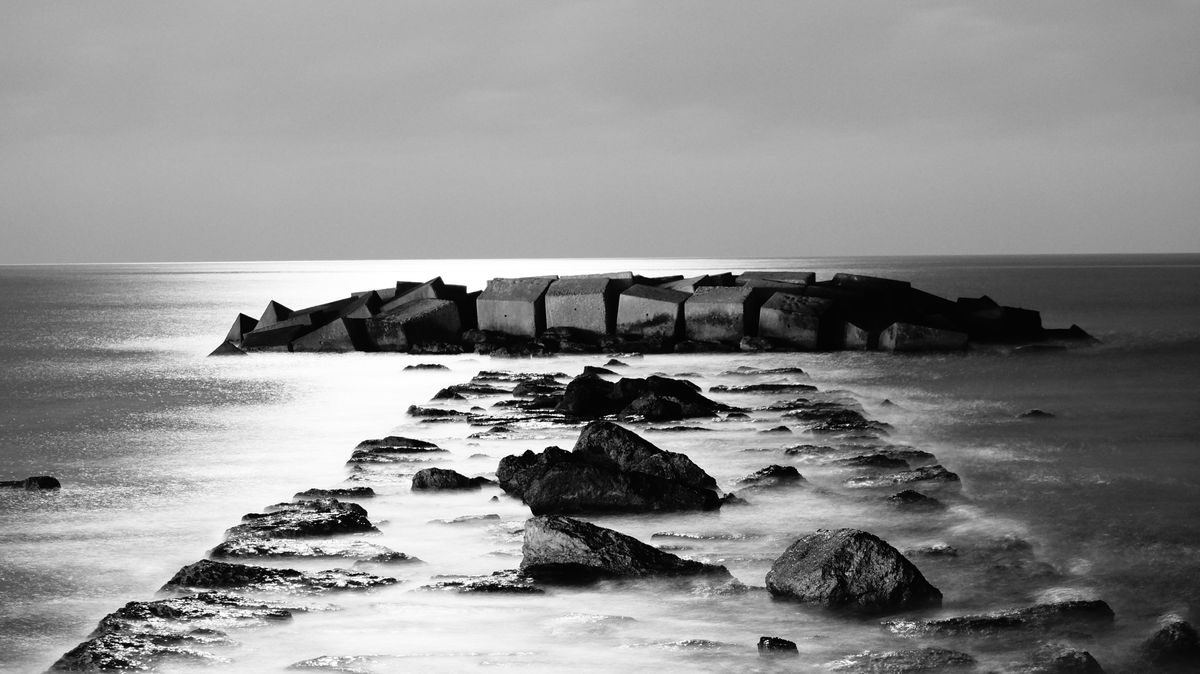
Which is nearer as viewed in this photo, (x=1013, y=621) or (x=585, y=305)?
(x=1013, y=621)

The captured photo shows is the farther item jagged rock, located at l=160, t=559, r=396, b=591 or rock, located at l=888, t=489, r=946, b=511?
rock, located at l=888, t=489, r=946, b=511

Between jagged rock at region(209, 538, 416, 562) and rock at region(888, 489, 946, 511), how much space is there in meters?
3.01

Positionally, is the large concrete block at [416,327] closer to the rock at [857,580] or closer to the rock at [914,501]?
the rock at [914,501]

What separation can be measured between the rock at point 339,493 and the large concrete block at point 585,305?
11.5 metres

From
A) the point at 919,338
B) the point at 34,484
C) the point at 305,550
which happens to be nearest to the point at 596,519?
the point at 305,550

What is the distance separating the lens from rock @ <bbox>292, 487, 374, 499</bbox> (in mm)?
7355

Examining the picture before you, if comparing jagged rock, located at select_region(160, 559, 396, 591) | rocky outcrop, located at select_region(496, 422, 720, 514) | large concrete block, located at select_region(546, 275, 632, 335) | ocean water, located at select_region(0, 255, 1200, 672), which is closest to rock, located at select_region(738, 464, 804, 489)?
ocean water, located at select_region(0, 255, 1200, 672)

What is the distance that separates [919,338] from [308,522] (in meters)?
13.3

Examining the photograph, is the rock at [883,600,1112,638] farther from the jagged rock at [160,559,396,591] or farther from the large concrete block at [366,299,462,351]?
the large concrete block at [366,299,462,351]

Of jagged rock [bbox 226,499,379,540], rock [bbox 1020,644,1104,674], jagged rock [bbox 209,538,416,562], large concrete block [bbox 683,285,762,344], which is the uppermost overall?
large concrete block [bbox 683,285,762,344]

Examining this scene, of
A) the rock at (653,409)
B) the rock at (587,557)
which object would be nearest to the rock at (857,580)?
the rock at (587,557)

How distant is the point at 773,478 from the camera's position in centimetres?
779

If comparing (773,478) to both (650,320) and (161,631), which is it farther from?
(650,320)

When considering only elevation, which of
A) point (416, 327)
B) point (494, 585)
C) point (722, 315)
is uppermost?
point (722, 315)
